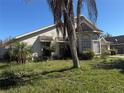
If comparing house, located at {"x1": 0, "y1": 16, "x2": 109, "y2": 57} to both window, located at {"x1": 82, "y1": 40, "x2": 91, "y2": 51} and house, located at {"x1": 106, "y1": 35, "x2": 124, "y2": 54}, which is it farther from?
house, located at {"x1": 106, "y1": 35, "x2": 124, "y2": 54}

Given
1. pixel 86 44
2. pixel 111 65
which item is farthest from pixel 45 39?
pixel 111 65

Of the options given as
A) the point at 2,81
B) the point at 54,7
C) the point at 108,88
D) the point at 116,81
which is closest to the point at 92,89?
the point at 108,88

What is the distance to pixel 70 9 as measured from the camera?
52.1ft

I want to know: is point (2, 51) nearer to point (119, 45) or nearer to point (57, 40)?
point (57, 40)

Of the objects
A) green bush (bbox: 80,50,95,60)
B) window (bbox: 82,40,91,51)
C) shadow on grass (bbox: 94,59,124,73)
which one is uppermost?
window (bbox: 82,40,91,51)

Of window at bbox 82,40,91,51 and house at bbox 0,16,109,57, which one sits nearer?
house at bbox 0,16,109,57

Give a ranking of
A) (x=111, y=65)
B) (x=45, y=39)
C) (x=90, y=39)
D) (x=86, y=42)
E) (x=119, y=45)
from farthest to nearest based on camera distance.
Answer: (x=119, y=45), (x=86, y=42), (x=90, y=39), (x=45, y=39), (x=111, y=65)

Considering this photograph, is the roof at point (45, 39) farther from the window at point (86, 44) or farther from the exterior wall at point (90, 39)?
the window at point (86, 44)

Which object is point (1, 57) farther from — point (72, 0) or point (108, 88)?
point (108, 88)

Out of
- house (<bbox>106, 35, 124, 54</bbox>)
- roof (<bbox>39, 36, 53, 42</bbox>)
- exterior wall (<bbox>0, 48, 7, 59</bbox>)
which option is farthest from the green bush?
house (<bbox>106, 35, 124, 54</bbox>)

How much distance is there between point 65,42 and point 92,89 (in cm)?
1973

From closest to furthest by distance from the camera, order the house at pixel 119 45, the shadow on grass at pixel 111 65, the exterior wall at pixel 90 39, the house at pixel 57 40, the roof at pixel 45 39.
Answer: the shadow on grass at pixel 111 65
the house at pixel 57 40
the roof at pixel 45 39
the exterior wall at pixel 90 39
the house at pixel 119 45

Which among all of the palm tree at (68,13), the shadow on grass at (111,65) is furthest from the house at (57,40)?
the palm tree at (68,13)

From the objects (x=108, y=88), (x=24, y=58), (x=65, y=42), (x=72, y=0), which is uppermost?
(x=72, y=0)
